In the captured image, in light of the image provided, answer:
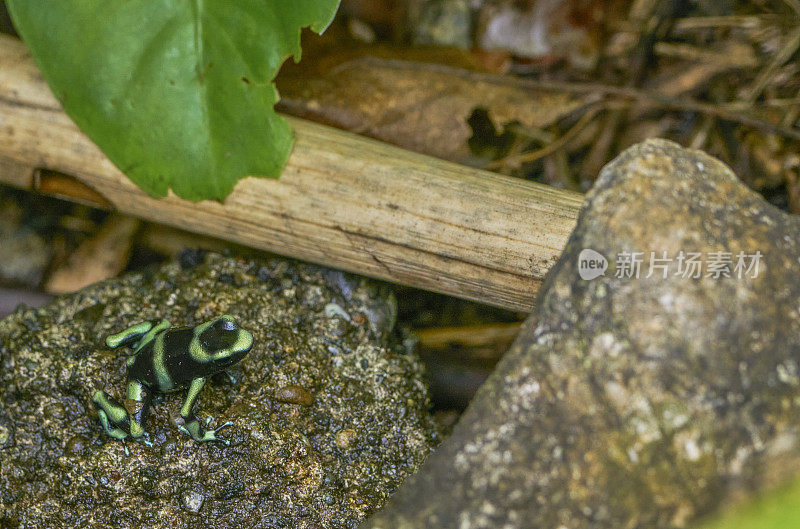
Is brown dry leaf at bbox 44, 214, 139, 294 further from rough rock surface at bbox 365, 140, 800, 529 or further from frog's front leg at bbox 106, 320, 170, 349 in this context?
rough rock surface at bbox 365, 140, 800, 529

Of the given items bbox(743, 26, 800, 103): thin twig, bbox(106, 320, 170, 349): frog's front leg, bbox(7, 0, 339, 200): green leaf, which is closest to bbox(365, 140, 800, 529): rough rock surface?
bbox(106, 320, 170, 349): frog's front leg

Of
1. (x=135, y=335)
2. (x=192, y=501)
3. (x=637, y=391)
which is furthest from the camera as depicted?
(x=135, y=335)

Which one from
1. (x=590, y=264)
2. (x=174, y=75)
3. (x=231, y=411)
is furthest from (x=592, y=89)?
(x=231, y=411)

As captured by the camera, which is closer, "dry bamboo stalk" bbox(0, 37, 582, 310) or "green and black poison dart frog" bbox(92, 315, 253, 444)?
"green and black poison dart frog" bbox(92, 315, 253, 444)

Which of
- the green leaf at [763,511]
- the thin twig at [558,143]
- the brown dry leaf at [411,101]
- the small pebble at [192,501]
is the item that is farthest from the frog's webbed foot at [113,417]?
the thin twig at [558,143]

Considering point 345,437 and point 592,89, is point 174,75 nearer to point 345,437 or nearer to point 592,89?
point 345,437

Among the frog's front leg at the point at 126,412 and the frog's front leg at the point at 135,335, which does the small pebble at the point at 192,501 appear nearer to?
the frog's front leg at the point at 126,412
